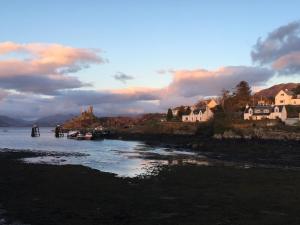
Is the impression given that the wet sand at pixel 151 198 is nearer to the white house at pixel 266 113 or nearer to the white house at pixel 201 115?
the white house at pixel 266 113

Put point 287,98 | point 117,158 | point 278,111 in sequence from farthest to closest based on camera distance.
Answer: point 287,98 < point 278,111 < point 117,158

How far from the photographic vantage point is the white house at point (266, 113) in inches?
4759

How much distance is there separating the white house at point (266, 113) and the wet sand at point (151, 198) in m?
89.4

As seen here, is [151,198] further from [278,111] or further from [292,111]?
[292,111]

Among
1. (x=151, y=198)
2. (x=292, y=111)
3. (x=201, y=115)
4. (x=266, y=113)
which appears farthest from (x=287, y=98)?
(x=151, y=198)

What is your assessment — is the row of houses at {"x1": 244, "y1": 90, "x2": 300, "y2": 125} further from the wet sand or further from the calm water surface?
the wet sand

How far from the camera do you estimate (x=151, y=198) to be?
23.2 m

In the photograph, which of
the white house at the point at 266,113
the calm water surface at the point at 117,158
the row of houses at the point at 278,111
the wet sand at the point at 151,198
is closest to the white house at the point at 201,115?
the row of houses at the point at 278,111

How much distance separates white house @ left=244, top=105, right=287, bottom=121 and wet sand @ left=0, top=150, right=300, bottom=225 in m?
89.4

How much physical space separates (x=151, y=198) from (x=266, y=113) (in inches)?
4314

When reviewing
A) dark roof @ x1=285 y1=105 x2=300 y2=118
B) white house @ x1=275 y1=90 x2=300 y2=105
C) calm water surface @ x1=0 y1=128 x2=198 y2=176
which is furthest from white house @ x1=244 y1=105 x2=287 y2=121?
calm water surface @ x1=0 y1=128 x2=198 y2=176

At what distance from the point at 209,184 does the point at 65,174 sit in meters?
12.2

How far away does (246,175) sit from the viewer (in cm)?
3506

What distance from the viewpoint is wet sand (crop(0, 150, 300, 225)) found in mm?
18328
